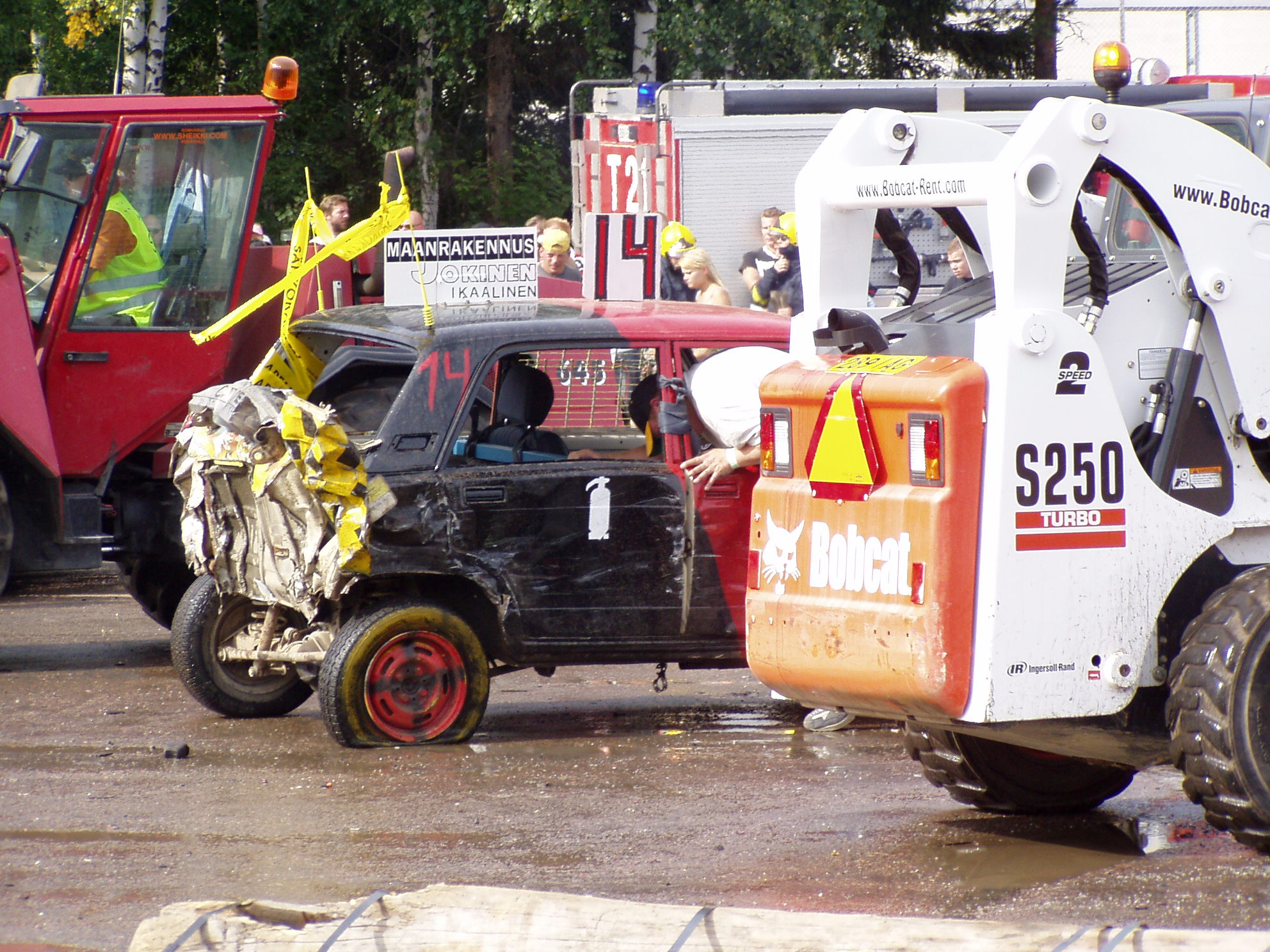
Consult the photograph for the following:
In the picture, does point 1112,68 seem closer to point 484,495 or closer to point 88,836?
point 484,495

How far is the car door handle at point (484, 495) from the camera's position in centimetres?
707

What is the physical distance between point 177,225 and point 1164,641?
6.23m

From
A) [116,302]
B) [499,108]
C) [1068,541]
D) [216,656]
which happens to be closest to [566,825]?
[1068,541]

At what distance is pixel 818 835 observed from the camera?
578cm

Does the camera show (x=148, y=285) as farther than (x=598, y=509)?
Yes

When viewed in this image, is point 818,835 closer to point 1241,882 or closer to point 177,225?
point 1241,882

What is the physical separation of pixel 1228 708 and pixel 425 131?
62.2 feet

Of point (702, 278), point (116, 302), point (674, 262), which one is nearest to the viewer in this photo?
point (116, 302)

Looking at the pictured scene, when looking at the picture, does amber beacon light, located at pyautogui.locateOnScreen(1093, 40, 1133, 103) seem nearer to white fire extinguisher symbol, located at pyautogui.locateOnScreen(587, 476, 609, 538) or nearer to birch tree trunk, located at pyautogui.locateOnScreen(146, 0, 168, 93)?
white fire extinguisher symbol, located at pyautogui.locateOnScreen(587, 476, 609, 538)

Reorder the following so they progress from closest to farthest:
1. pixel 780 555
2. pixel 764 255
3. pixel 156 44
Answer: pixel 780 555 → pixel 764 255 → pixel 156 44

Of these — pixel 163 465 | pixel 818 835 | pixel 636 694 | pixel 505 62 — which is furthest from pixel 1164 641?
pixel 505 62

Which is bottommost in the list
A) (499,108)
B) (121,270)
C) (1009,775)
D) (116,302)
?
(1009,775)

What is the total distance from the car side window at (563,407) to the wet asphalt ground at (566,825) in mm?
1226

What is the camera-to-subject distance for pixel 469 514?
279 inches
